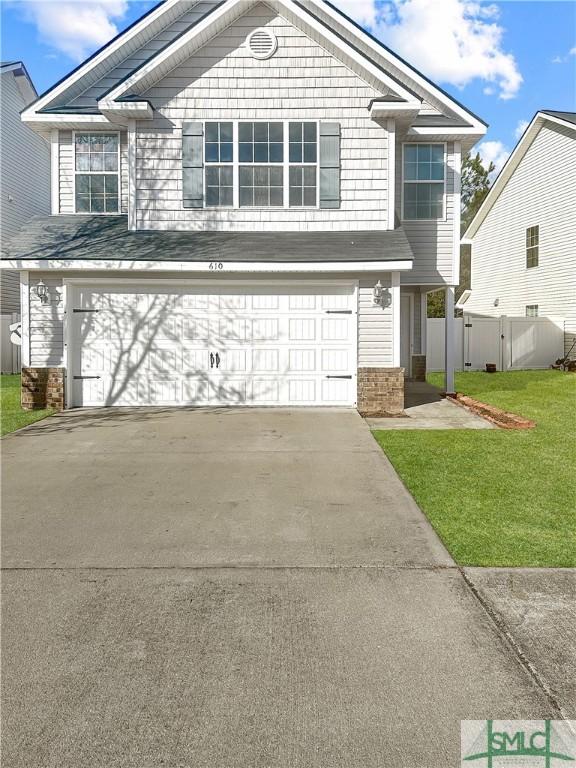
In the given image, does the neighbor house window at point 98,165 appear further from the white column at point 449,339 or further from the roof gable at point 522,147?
the roof gable at point 522,147

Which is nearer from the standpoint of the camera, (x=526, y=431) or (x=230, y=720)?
(x=230, y=720)

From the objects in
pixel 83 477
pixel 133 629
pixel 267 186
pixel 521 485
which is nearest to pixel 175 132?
pixel 267 186

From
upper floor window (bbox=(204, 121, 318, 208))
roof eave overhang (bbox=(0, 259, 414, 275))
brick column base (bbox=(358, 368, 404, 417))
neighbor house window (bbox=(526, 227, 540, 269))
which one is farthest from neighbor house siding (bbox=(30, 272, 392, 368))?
neighbor house window (bbox=(526, 227, 540, 269))

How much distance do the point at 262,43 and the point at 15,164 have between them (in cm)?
1531

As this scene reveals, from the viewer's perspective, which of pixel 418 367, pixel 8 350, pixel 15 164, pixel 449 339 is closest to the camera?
pixel 449 339

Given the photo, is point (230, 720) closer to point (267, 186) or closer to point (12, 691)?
point (12, 691)

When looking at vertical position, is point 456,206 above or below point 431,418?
above

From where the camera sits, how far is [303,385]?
12.5m

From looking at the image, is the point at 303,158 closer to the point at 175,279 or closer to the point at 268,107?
the point at 268,107

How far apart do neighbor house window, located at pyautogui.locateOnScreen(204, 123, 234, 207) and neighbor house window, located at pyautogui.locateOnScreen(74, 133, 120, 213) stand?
2281mm

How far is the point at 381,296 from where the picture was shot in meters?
11.9

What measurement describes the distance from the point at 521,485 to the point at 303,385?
20.2 ft

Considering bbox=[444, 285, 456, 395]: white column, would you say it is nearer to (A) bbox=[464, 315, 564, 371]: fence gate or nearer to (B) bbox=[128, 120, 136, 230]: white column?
(B) bbox=[128, 120, 136, 230]: white column

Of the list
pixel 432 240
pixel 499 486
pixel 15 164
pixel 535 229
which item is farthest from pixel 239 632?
pixel 15 164
